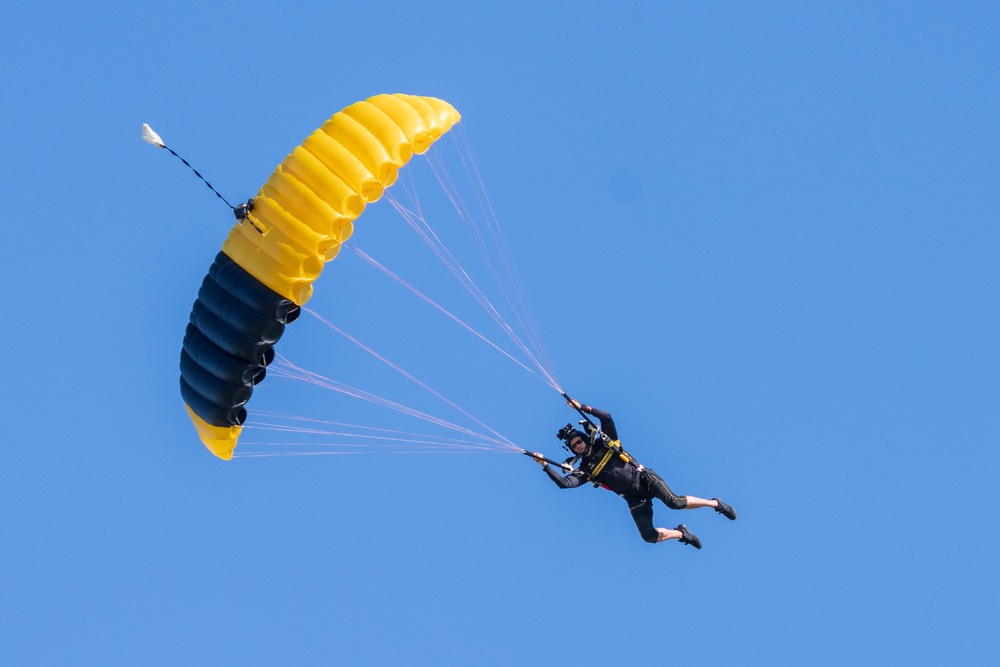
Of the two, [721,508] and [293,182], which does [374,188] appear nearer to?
[293,182]

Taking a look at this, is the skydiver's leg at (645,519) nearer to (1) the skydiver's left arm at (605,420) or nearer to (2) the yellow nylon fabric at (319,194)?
(1) the skydiver's left arm at (605,420)

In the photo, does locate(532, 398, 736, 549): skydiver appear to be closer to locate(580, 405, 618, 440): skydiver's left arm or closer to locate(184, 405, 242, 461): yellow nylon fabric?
locate(580, 405, 618, 440): skydiver's left arm

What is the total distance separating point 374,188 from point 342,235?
0.76 m

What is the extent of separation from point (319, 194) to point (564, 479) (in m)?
5.05

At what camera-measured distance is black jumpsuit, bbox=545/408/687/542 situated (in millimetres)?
24750

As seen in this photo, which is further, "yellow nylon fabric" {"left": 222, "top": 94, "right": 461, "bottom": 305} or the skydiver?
the skydiver

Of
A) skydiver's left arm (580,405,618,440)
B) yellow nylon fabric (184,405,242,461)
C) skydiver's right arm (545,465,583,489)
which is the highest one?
skydiver's left arm (580,405,618,440)

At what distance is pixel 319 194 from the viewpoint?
24.0 metres

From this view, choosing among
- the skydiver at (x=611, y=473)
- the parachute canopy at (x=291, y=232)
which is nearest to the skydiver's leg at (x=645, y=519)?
the skydiver at (x=611, y=473)

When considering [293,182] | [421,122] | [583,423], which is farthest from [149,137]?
[583,423]

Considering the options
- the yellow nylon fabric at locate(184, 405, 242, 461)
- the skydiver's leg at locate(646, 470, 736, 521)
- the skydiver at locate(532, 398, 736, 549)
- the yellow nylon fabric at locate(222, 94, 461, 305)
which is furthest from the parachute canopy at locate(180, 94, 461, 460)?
the skydiver's leg at locate(646, 470, 736, 521)

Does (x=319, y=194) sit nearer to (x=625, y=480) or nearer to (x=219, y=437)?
(x=219, y=437)

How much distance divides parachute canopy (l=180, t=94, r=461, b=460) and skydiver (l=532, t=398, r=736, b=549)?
396 centimetres

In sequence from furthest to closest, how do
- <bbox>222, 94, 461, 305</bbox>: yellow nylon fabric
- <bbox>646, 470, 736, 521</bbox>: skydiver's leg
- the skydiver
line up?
<bbox>646, 470, 736, 521</bbox>: skydiver's leg
the skydiver
<bbox>222, 94, 461, 305</bbox>: yellow nylon fabric
